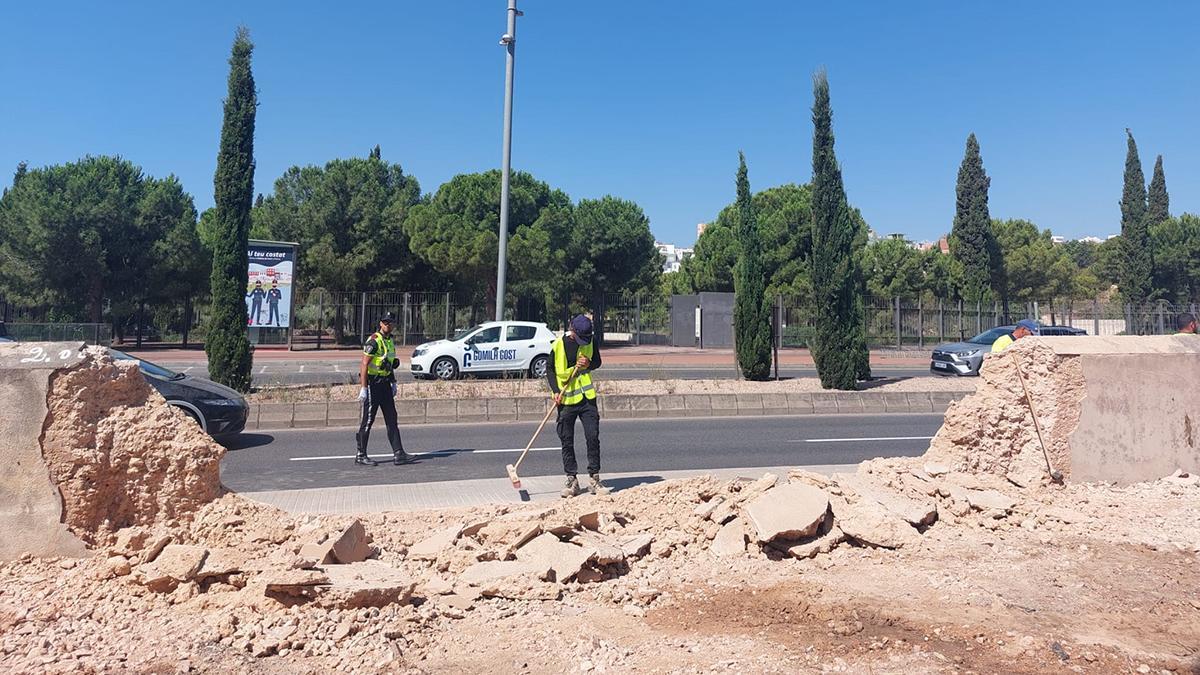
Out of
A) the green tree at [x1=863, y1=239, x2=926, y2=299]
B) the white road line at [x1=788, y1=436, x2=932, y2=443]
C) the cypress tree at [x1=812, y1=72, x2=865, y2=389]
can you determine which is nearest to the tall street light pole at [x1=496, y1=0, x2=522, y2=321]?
the cypress tree at [x1=812, y1=72, x2=865, y2=389]

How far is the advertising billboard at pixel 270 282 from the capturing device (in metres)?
29.7

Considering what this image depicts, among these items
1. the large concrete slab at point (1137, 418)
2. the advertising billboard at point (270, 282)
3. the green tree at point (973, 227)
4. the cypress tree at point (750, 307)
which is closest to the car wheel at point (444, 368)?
the cypress tree at point (750, 307)

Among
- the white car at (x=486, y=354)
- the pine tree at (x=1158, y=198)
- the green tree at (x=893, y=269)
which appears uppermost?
the pine tree at (x=1158, y=198)

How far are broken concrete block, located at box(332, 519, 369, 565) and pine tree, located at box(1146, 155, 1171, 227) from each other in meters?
62.9

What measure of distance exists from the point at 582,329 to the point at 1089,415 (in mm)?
4571

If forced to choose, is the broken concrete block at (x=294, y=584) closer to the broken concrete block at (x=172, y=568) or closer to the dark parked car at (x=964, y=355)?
the broken concrete block at (x=172, y=568)

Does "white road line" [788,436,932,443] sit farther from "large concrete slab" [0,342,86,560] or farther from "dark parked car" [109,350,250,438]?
"large concrete slab" [0,342,86,560]

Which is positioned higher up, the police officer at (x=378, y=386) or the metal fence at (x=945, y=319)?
the metal fence at (x=945, y=319)

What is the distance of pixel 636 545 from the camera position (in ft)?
17.6

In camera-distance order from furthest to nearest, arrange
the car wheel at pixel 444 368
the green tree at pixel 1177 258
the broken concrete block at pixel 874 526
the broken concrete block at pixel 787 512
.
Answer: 1. the green tree at pixel 1177 258
2. the car wheel at pixel 444 368
3. the broken concrete block at pixel 874 526
4. the broken concrete block at pixel 787 512

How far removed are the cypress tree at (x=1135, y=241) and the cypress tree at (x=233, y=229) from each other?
49231mm

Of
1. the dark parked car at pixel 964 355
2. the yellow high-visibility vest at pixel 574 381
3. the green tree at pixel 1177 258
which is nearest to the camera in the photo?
the yellow high-visibility vest at pixel 574 381

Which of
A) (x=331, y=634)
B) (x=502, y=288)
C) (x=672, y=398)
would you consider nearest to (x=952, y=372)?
(x=672, y=398)

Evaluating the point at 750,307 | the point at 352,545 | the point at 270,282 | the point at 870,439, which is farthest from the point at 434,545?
the point at 270,282
